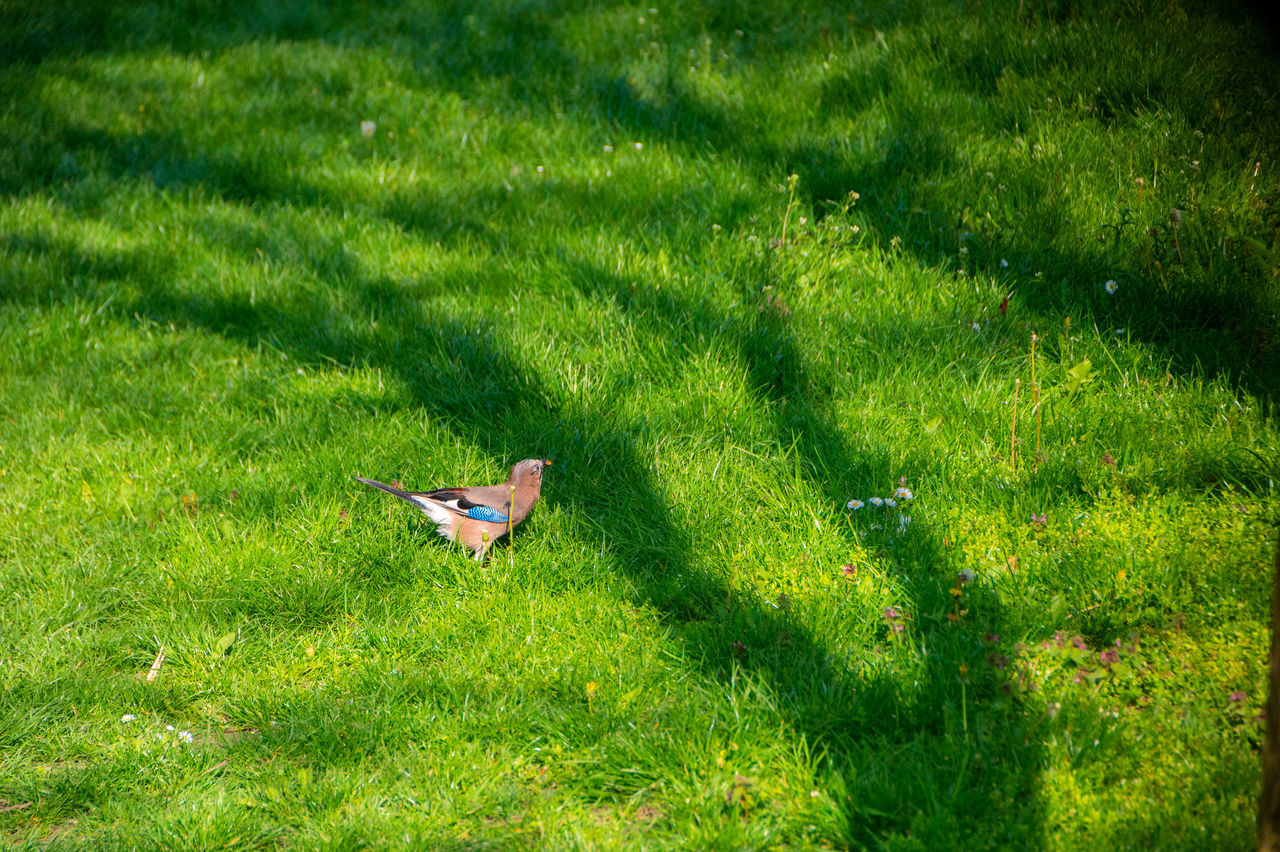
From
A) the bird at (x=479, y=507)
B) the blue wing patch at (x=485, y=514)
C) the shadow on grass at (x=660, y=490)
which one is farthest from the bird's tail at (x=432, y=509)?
the shadow on grass at (x=660, y=490)

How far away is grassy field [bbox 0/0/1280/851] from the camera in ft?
9.86

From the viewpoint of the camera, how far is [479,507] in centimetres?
397

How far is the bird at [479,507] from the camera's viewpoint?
3980 millimetres

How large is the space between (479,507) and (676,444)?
3.48 ft

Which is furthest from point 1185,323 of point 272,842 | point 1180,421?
point 272,842

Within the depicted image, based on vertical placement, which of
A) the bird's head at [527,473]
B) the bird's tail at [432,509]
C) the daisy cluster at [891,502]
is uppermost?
the daisy cluster at [891,502]

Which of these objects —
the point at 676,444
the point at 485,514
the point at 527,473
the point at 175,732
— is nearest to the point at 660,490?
A: the point at 676,444

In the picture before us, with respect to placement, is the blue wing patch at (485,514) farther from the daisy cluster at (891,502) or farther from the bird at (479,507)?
the daisy cluster at (891,502)

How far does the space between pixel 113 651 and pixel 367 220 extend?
3666 millimetres

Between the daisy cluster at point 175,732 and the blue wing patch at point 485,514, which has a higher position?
the blue wing patch at point 485,514

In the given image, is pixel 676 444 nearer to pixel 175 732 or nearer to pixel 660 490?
pixel 660 490

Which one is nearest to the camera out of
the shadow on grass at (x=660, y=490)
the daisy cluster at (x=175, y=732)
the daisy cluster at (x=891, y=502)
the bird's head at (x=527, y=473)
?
the shadow on grass at (x=660, y=490)

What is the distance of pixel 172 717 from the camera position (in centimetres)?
353

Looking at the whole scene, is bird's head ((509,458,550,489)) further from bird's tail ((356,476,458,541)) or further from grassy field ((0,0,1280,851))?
bird's tail ((356,476,458,541))
